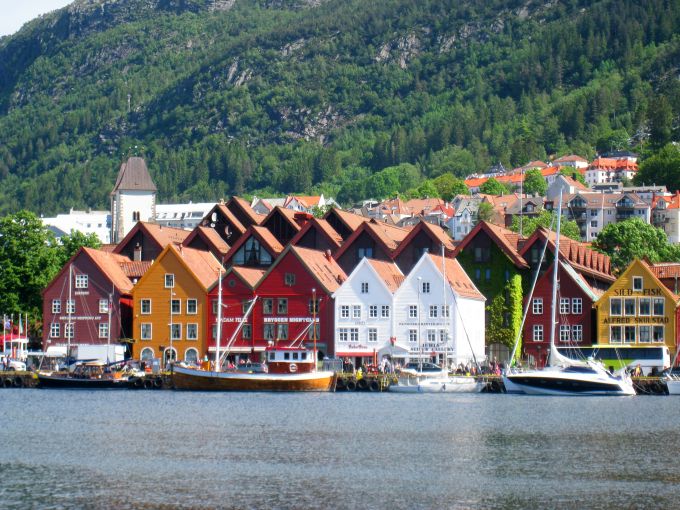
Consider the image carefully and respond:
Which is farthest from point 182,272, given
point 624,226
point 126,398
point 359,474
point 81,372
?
point 359,474

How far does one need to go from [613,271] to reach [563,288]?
70.2 feet

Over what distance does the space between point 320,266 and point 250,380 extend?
2239 centimetres

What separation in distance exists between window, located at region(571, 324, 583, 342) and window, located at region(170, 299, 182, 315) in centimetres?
3282

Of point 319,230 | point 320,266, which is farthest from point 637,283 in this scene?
point 319,230

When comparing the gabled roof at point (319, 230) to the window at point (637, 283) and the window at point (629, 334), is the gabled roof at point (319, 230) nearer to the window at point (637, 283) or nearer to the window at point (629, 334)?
the window at point (637, 283)

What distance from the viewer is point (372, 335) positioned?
120812mm

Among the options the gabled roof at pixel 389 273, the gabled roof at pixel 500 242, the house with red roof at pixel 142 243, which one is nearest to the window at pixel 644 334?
the gabled roof at pixel 500 242

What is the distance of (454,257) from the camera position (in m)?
126

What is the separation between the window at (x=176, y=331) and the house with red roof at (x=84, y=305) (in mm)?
5360

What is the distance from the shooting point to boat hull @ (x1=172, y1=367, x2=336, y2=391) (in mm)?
104062

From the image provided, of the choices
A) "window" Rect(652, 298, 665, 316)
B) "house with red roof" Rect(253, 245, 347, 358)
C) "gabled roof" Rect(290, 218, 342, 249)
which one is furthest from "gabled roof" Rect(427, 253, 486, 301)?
"window" Rect(652, 298, 665, 316)

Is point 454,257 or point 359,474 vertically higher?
point 454,257

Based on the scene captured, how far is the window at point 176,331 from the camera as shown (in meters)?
125

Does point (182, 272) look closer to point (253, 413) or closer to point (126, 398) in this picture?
point (126, 398)
